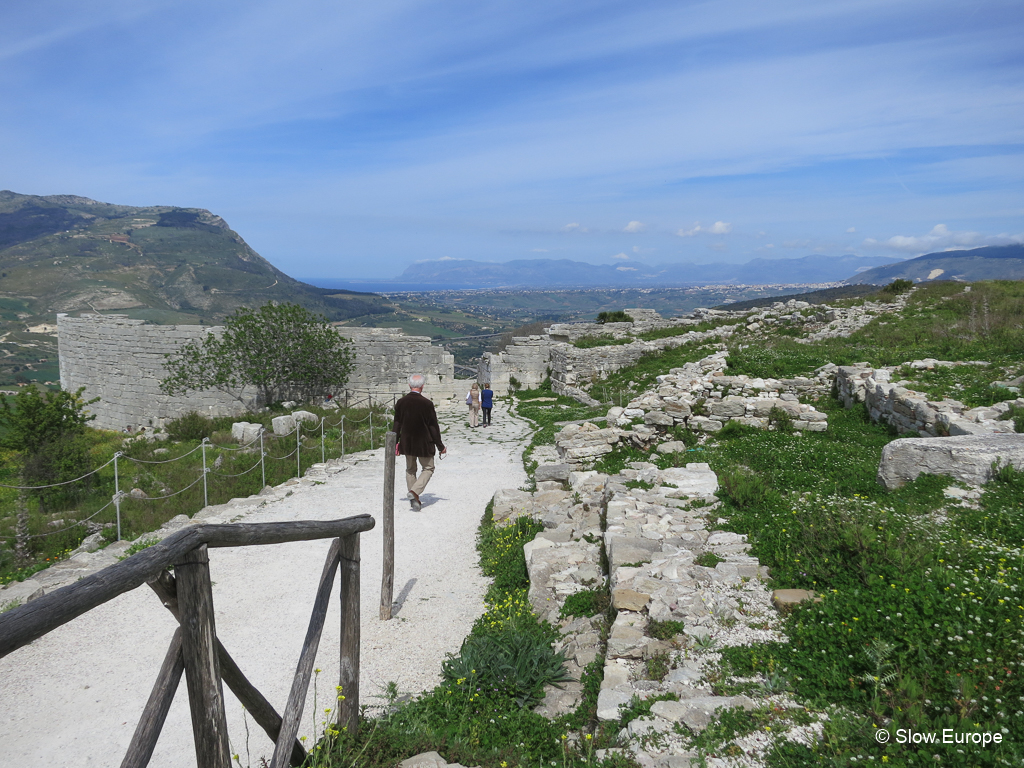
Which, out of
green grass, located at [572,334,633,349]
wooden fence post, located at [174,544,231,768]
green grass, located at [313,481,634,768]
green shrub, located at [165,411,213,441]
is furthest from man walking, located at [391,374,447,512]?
green grass, located at [572,334,633,349]

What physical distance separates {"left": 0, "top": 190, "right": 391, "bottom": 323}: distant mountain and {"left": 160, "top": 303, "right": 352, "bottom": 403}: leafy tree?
54338mm

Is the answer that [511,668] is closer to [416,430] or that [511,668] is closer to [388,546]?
[388,546]

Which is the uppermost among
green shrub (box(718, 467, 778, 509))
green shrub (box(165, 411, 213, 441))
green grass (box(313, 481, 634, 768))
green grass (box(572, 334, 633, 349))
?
green grass (box(572, 334, 633, 349))

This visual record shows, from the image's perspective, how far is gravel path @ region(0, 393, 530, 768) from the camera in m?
3.92

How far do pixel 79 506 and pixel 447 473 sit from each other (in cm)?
704

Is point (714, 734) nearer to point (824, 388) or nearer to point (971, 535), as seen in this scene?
point (971, 535)

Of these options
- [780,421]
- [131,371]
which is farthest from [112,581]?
[131,371]

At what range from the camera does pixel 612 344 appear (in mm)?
24766

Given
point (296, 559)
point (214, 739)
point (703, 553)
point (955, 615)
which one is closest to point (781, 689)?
point (955, 615)

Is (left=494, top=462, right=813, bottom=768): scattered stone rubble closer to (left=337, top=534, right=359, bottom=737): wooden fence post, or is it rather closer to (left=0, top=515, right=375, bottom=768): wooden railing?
(left=337, top=534, right=359, bottom=737): wooden fence post

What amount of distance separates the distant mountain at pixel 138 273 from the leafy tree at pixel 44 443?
65.1 meters

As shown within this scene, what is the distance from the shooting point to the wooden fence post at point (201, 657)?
234 cm

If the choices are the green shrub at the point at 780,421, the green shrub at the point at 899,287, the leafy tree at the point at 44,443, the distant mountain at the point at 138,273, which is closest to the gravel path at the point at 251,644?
the leafy tree at the point at 44,443

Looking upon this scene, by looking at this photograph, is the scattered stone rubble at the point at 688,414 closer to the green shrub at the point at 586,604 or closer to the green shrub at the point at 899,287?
the green shrub at the point at 586,604
